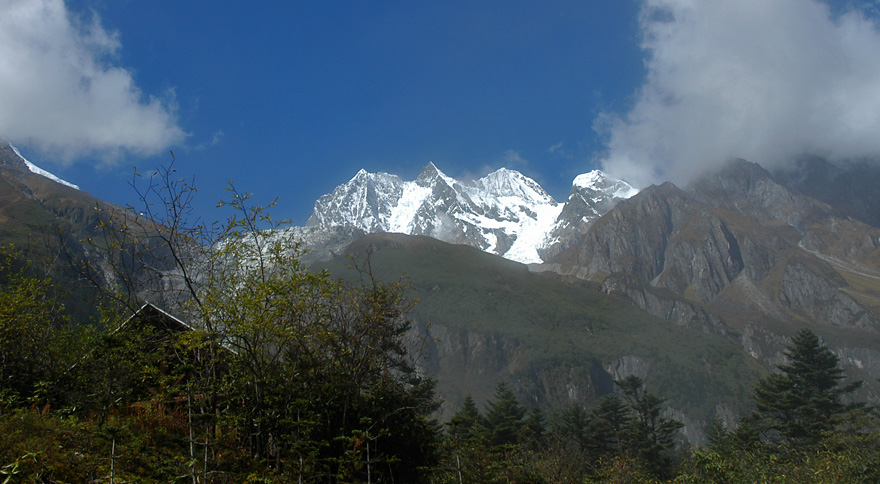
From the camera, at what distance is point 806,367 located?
198 ft

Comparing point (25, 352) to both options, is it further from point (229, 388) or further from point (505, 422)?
point (505, 422)

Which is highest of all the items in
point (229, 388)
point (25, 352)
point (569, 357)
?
point (569, 357)

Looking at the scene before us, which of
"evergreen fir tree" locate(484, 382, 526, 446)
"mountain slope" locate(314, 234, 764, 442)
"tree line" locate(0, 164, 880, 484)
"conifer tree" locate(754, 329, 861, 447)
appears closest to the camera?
"tree line" locate(0, 164, 880, 484)

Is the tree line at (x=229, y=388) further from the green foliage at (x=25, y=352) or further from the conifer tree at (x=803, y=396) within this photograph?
the conifer tree at (x=803, y=396)

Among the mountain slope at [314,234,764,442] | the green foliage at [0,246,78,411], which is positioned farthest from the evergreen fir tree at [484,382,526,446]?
the mountain slope at [314,234,764,442]

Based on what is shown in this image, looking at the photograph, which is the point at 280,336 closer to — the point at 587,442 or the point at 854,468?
the point at 854,468

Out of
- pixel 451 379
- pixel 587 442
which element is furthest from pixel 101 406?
pixel 451 379

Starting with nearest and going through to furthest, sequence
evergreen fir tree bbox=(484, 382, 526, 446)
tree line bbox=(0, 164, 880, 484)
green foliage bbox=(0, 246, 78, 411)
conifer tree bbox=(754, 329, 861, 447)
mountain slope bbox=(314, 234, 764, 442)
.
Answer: tree line bbox=(0, 164, 880, 484) < green foliage bbox=(0, 246, 78, 411) < evergreen fir tree bbox=(484, 382, 526, 446) < conifer tree bbox=(754, 329, 861, 447) < mountain slope bbox=(314, 234, 764, 442)

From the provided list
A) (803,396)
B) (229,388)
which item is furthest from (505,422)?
(229,388)

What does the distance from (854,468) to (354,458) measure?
23.6 metres

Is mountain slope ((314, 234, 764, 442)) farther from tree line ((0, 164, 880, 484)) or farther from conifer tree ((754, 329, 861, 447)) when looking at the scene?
tree line ((0, 164, 880, 484))

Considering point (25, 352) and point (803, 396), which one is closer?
point (25, 352)

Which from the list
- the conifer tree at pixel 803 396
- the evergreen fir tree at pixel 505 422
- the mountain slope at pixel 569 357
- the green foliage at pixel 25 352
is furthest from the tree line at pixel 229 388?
the mountain slope at pixel 569 357

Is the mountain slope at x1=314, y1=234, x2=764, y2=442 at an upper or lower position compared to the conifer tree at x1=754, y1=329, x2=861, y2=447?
upper
